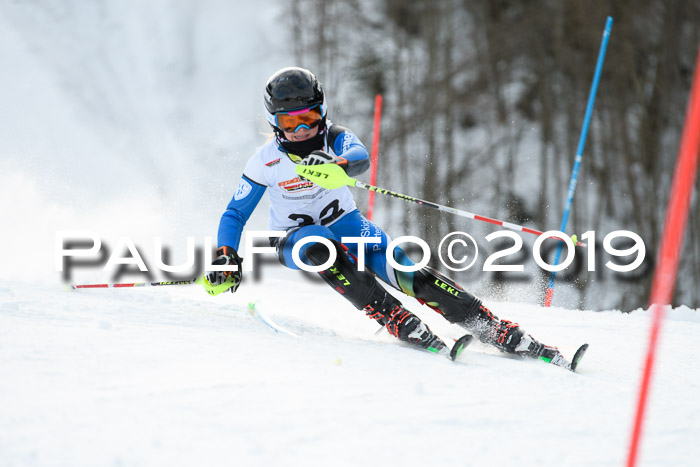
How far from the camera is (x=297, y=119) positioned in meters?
2.97

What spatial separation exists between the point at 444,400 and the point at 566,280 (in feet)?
34.1

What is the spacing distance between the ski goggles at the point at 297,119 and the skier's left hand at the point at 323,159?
168mm

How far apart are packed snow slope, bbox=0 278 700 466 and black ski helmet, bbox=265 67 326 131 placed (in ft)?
3.37

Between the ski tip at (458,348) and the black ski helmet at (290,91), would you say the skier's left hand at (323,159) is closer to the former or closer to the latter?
the black ski helmet at (290,91)

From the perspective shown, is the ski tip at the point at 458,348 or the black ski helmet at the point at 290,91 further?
the black ski helmet at the point at 290,91

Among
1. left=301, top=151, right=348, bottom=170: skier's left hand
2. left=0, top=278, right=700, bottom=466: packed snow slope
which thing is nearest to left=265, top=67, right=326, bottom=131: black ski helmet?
left=301, top=151, right=348, bottom=170: skier's left hand

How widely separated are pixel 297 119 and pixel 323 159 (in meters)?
0.25

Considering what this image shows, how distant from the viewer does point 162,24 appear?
16.3 metres

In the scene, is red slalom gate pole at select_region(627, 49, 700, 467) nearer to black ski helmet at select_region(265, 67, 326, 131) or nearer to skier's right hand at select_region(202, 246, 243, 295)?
black ski helmet at select_region(265, 67, 326, 131)

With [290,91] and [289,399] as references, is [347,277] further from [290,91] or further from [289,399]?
[289,399]

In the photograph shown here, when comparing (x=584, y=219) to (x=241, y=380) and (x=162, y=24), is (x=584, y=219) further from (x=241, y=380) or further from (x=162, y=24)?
(x=241, y=380)

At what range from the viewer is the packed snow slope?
1511 mm

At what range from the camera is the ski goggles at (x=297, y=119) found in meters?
2.96

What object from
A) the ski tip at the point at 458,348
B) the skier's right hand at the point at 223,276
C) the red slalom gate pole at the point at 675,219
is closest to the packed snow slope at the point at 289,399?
the ski tip at the point at 458,348
